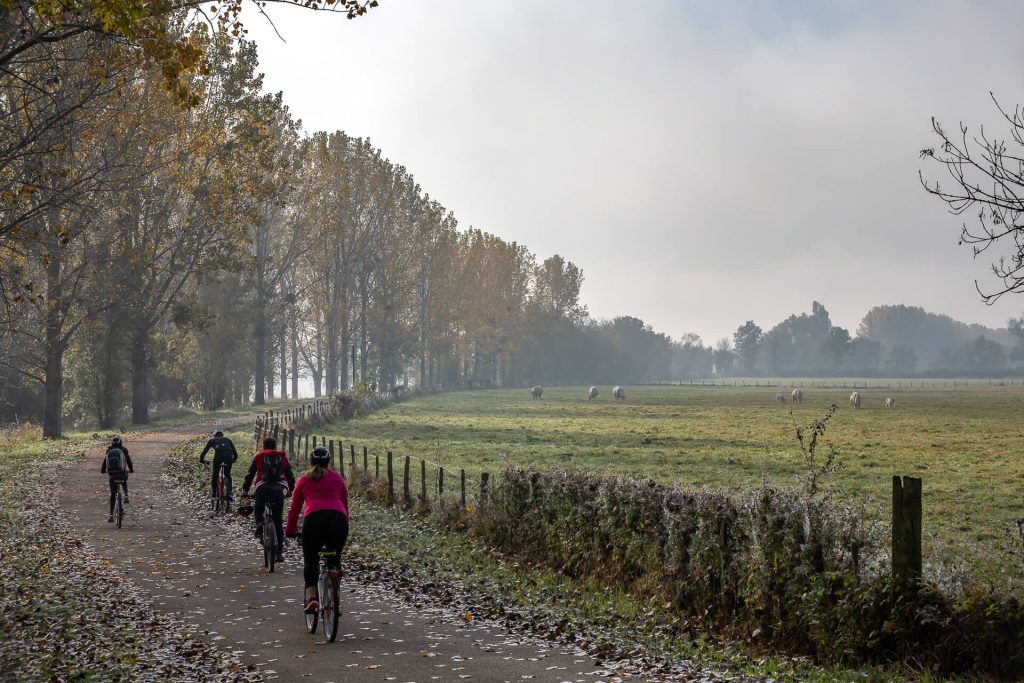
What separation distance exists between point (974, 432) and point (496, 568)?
37.9 metres

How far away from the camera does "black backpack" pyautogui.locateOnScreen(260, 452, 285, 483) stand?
53.2 ft

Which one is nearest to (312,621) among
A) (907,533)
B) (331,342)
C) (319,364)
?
(907,533)

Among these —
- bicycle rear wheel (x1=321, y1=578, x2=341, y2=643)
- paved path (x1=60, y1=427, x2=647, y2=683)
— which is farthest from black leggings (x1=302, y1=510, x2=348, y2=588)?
paved path (x1=60, y1=427, x2=647, y2=683)

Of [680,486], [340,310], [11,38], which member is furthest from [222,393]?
[680,486]

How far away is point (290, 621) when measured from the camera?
12703 millimetres

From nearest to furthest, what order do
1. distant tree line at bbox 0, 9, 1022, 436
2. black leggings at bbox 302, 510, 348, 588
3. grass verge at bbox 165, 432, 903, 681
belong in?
grass verge at bbox 165, 432, 903, 681, black leggings at bbox 302, 510, 348, 588, distant tree line at bbox 0, 9, 1022, 436

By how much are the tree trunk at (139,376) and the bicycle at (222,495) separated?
30056 millimetres

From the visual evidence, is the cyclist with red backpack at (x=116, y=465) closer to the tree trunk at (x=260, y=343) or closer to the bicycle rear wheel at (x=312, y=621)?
the bicycle rear wheel at (x=312, y=621)

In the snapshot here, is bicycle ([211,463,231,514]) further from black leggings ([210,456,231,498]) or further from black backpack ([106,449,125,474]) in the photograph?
black backpack ([106,449,125,474])

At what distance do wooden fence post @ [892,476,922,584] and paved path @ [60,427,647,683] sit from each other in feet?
10.8

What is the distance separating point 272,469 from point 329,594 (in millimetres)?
5201

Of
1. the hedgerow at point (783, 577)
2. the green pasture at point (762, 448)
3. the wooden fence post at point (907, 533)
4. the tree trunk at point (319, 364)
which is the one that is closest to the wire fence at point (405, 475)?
the green pasture at point (762, 448)

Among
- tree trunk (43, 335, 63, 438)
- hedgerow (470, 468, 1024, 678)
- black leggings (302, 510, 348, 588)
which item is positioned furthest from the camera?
tree trunk (43, 335, 63, 438)

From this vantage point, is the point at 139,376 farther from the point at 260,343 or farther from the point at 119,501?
the point at 119,501
